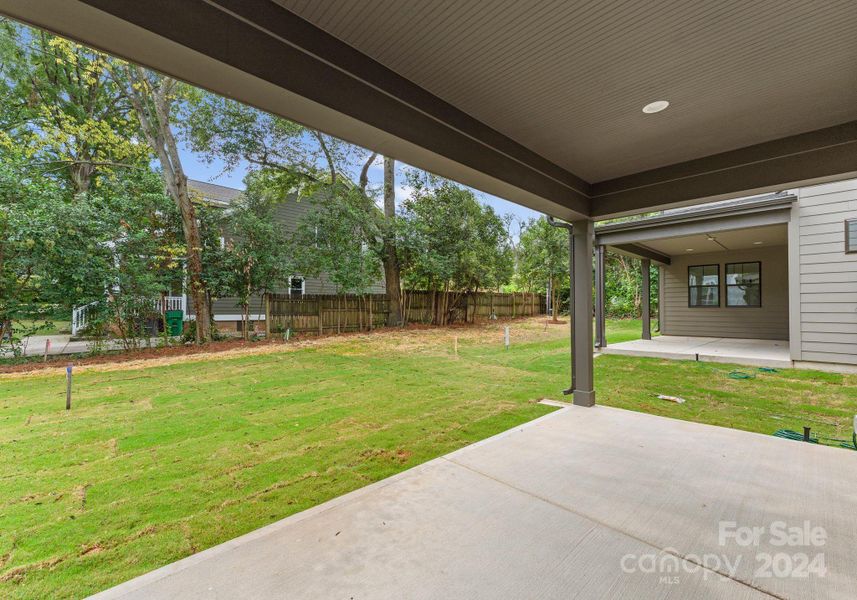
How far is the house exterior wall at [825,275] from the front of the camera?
6078mm

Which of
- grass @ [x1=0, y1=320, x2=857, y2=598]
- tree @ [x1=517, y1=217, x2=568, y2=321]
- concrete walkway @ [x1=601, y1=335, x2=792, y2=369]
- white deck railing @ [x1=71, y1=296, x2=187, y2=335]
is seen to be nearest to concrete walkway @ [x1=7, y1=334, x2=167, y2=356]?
white deck railing @ [x1=71, y1=296, x2=187, y2=335]

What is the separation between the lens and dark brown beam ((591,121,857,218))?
3.00 m

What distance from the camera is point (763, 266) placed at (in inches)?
368

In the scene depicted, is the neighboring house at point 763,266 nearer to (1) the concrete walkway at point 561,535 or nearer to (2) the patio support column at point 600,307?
(2) the patio support column at point 600,307

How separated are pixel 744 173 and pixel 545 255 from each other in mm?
12548

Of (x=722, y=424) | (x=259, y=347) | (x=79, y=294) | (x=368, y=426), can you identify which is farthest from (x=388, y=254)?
(x=722, y=424)

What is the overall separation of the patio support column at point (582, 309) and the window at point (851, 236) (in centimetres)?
506

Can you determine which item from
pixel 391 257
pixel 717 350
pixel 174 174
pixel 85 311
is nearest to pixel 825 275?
pixel 717 350

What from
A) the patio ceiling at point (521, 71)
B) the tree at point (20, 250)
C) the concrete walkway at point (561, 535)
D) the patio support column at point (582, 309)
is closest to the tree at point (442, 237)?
the patio support column at point (582, 309)

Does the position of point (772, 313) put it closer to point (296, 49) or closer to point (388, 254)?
point (388, 254)

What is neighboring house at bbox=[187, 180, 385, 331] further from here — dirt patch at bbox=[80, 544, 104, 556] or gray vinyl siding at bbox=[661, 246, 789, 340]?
dirt patch at bbox=[80, 544, 104, 556]

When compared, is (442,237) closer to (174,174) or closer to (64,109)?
(174,174)

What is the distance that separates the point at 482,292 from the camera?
1602cm

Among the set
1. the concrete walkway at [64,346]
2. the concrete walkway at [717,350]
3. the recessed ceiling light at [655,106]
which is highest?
the recessed ceiling light at [655,106]
